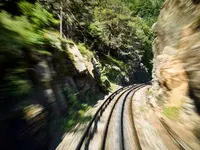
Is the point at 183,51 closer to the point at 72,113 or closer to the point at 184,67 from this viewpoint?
the point at 184,67

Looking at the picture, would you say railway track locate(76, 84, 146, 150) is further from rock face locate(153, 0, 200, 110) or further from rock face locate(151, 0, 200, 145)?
rock face locate(153, 0, 200, 110)

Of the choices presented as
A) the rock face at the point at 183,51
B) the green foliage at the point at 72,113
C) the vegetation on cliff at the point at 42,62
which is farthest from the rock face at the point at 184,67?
the vegetation on cliff at the point at 42,62

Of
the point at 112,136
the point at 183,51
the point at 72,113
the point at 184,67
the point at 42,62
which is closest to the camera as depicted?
the point at 42,62

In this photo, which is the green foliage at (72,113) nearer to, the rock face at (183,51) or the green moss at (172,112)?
the green moss at (172,112)

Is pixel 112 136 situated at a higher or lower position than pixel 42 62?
lower

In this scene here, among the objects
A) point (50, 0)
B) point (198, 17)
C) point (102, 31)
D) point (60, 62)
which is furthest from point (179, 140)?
point (102, 31)

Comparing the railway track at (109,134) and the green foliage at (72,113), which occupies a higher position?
the green foliage at (72,113)

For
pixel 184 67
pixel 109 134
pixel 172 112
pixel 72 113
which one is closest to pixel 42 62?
pixel 72 113

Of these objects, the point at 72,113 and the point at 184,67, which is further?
the point at 72,113

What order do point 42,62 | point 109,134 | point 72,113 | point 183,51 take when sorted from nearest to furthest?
point 42,62 < point 109,134 < point 183,51 < point 72,113

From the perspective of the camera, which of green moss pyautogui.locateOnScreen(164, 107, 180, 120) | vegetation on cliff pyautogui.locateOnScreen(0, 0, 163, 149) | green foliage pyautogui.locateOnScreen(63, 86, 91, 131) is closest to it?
vegetation on cliff pyautogui.locateOnScreen(0, 0, 163, 149)

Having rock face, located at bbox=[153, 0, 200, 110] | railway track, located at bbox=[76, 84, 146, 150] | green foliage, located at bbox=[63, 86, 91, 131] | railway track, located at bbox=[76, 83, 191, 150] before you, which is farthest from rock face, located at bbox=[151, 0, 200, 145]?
green foliage, located at bbox=[63, 86, 91, 131]

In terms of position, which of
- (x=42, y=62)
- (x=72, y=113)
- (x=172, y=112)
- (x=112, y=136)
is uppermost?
(x=42, y=62)

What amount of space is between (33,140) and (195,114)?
5.64 metres
